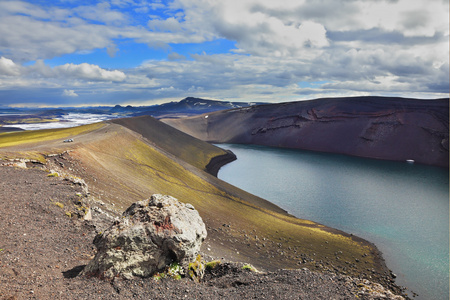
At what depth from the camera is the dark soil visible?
8297 mm

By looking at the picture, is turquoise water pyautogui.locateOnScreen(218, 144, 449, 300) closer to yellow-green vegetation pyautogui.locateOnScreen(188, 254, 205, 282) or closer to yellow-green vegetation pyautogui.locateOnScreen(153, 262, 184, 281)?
yellow-green vegetation pyautogui.locateOnScreen(188, 254, 205, 282)

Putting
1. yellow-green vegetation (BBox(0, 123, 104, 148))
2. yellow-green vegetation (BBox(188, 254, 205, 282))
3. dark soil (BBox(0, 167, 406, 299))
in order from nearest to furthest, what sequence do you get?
dark soil (BBox(0, 167, 406, 299)), yellow-green vegetation (BBox(188, 254, 205, 282)), yellow-green vegetation (BBox(0, 123, 104, 148))

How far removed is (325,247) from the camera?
23.9 meters

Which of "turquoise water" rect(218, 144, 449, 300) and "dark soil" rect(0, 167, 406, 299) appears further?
"turquoise water" rect(218, 144, 449, 300)

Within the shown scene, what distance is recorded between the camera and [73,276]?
913cm

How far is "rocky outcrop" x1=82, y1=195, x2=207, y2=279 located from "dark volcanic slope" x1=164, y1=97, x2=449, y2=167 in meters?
93.0

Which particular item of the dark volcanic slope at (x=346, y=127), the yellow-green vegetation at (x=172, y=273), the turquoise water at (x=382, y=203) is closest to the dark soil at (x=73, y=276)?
the yellow-green vegetation at (x=172, y=273)

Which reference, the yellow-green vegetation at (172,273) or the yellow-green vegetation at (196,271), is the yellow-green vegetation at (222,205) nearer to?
the yellow-green vegetation at (196,271)

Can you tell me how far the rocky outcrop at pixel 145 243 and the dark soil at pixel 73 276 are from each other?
391 mm

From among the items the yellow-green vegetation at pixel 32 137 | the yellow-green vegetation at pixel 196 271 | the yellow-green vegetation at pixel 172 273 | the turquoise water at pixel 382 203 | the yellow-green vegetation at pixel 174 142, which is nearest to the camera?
the yellow-green vegetation at pixel 172 273

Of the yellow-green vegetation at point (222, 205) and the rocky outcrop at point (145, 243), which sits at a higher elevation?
the rocky outcrop at point (145, 243)

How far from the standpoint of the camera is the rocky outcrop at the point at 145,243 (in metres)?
9.16

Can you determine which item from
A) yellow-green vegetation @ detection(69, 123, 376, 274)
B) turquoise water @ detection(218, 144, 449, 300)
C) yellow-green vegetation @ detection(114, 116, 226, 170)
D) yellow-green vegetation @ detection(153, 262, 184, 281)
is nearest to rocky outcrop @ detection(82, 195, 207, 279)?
yellow-green vegetation @ detection(153, 262, 184, 281)

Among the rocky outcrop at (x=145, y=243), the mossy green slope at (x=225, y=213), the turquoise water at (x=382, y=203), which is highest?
the rocky outcrop at (x=145, y=243)
